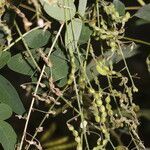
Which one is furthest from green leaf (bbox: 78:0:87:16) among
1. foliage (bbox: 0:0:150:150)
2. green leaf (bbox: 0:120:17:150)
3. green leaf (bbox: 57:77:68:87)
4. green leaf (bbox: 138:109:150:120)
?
green leaf (bbox: 138:109:150:120)

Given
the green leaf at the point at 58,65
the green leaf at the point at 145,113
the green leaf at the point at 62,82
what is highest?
the green leaf at the point at 58,65

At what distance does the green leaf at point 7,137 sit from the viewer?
877mm

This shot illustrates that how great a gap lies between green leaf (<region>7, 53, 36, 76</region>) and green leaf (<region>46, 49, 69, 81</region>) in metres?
0.04

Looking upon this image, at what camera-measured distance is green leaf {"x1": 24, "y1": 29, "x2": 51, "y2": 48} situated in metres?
0.88

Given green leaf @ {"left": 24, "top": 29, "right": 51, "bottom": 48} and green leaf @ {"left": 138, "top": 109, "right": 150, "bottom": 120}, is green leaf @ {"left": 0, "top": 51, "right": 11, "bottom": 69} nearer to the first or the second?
green leaf @ {"left": 24, "top": 29, "right": 51, "bottom": 48}

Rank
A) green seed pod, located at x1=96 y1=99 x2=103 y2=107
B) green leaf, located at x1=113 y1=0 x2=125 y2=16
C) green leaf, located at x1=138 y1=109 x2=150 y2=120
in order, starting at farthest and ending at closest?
green leaf, located at x1=138 y1=109 x2=150 y2=120 → green leaf, located at x1=113 y1=0 x2=125 y2=16 → green seed pod, located at x1=96 y1=99 x2=103 y2=107

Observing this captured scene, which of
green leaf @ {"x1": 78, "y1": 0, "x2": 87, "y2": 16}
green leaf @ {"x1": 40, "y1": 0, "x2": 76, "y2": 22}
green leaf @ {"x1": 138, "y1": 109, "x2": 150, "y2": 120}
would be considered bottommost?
green leaf @ {"x1": 138, "y1": 109, "x2": 150, "y2": 120}

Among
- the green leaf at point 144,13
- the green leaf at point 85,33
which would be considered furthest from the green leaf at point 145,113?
the green leaf at point 85,33

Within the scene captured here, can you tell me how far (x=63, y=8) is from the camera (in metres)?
0.83

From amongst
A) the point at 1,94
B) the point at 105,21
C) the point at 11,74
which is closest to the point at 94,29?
the point at 105,21

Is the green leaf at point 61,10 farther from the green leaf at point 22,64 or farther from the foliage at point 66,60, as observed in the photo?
the green leaf at point 22,64

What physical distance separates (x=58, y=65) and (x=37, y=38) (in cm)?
6

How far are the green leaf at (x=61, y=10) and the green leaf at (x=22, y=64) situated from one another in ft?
0.34

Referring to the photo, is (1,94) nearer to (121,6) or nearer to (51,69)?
(51,69)
